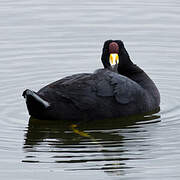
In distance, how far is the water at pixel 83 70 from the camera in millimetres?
11172

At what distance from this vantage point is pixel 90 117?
12945 mm

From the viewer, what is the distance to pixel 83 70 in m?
15.5

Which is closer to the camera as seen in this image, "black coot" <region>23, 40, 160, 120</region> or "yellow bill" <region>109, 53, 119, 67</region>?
"black coot" <region>23, 40, 160, 120</region>

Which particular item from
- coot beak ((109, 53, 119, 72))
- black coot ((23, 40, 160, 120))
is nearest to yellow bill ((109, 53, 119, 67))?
coot beak ((109, 53, 119, 72))

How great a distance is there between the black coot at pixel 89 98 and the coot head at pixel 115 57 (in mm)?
621

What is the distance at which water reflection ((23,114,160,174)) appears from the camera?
1131 cm

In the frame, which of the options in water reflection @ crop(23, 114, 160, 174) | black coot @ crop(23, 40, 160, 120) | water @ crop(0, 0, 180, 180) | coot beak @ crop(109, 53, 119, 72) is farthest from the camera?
coot beak @ crop(109, 53, 119, 72)

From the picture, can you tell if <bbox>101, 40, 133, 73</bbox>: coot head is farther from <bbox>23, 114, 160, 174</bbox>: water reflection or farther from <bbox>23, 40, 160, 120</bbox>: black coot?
<bbox>23, 114, 160, 174</bbox>: water reflection

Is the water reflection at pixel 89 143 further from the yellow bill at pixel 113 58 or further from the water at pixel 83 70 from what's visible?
the yellow bill at pixel 113 58

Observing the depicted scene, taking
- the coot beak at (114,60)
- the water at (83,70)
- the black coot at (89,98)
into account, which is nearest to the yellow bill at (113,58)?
the coot beak at (114,60)

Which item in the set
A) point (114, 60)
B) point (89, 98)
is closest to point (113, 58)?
point (114, 60)

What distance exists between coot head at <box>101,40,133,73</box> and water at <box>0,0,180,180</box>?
84cm

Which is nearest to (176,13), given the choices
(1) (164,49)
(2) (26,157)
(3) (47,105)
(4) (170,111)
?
(1) (164,49)

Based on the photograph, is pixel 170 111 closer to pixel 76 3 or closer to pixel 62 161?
pixel 62 161
